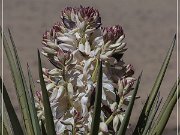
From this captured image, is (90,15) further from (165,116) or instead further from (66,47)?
(165,116)

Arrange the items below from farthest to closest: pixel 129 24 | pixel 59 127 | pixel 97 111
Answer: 1. pixel 129 24
2. pixel 59 127
3. pixel 97 111

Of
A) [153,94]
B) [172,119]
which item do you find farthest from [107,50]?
[172,119]

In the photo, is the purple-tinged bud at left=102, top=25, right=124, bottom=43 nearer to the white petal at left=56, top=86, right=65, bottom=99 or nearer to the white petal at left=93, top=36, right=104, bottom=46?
the white petal at left=93, top=36, right=104, bottom=46

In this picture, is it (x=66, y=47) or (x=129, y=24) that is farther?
(x=129, y=24)

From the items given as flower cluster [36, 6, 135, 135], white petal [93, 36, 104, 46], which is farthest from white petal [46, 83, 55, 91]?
white petal [93, 36, 104, 46]

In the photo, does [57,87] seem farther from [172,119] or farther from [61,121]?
[172,119]

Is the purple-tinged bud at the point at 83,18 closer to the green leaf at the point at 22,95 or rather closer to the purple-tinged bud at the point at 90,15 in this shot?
the purple-tinged bud at the point at 90,15

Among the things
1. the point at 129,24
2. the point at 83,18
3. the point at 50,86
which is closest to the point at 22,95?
the point at 50,86

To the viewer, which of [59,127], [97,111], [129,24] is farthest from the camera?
[129,24]
